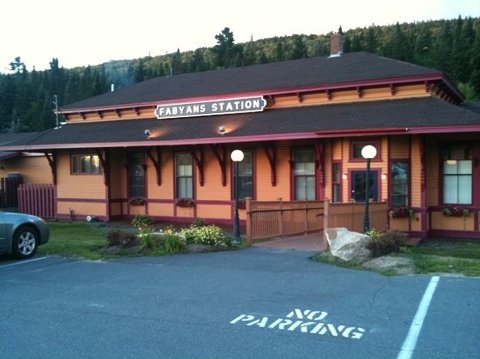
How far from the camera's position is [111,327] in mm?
6512

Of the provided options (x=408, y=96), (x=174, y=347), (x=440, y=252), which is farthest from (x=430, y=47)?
(x=174, y=347)

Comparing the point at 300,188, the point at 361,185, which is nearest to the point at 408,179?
the point at 361,185

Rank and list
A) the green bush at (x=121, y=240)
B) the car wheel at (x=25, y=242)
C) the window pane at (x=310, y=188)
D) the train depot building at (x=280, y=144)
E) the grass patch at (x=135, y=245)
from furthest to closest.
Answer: the window pane at (x=310, y=188), the train depot building at (x=280, y=144), the green bush at (x=121, y=240), the grass patch at (x=135, y=245), the car wheel at (x=25, y=242)

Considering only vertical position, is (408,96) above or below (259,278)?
above

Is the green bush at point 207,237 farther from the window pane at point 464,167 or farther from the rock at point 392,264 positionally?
the window pane at point 464,167

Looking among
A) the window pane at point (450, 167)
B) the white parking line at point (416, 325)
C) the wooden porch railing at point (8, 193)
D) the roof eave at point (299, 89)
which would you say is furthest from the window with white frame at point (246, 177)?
the wooden porch railing at point (8, 193)

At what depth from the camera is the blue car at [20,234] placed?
11.6m

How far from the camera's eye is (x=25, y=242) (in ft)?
39.9

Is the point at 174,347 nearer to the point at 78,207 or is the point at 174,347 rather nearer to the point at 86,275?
the point at 86,275

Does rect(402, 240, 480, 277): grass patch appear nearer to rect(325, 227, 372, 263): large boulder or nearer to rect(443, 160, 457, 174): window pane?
rect(325, 227, 372, 263): large boulder

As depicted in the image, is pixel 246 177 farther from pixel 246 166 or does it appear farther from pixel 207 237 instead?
pixel 207 237

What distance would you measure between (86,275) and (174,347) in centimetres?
491

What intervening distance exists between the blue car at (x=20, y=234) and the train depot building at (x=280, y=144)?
284 inches

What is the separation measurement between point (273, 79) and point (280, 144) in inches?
157
